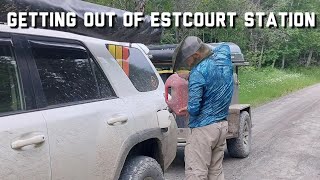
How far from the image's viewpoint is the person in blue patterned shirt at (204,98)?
4160 millimetres

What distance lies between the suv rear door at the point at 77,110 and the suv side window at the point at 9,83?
0.48 ft

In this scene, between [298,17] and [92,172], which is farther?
[298,17]

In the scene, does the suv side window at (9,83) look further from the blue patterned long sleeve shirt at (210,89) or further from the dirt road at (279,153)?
the dirt road at (279,153)

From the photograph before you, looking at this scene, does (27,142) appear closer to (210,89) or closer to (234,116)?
(210,89)

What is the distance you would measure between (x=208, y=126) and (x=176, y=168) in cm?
293

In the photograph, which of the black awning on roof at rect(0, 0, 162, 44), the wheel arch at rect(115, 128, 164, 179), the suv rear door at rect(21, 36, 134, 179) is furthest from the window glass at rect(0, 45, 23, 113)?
the wheel arch at rect(115, 128, 164, 179)

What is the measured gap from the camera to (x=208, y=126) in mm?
4262

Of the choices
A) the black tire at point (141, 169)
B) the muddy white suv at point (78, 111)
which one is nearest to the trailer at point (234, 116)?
the muddy white suv at point (78, 111)

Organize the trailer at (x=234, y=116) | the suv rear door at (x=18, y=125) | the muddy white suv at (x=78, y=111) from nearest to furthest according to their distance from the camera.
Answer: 1. the suv rear door at (x=18, y=125)
2. the muddy white suv at (x=78, y=111)
3. the trailer at (x=234, y=116)

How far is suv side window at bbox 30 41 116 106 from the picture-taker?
3043 mm

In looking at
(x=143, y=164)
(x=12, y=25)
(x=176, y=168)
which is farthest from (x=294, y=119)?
(x=12, y=25)

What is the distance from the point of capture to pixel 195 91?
4125 millimetres

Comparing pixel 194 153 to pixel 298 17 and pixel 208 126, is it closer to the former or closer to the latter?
pixel 208 126

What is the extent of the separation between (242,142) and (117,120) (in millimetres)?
4438
